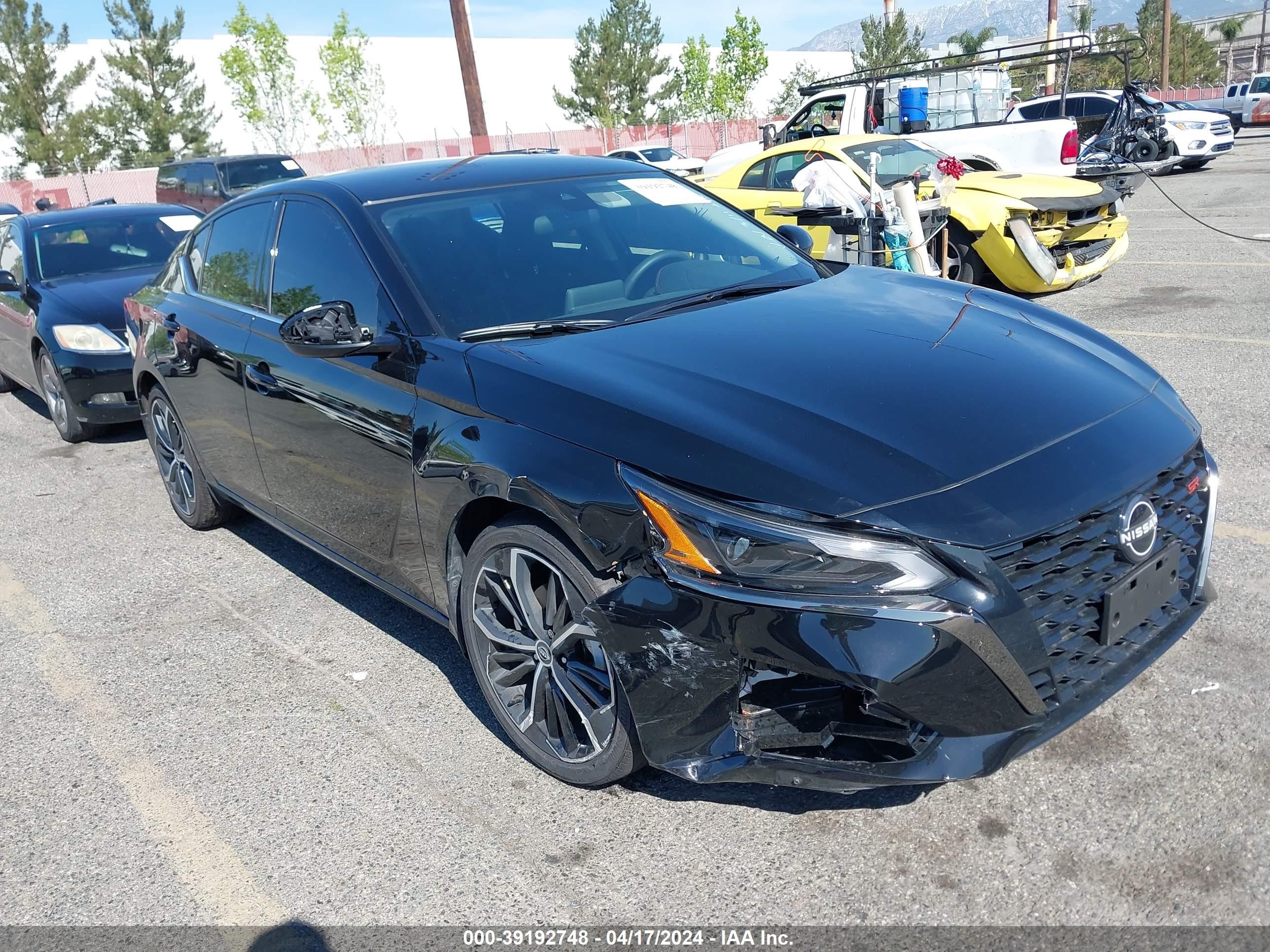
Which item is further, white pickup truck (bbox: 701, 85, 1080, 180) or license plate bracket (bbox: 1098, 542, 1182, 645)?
white pickup truck (bbox: 701, 85, 1080, 180)

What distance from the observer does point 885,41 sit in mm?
40344

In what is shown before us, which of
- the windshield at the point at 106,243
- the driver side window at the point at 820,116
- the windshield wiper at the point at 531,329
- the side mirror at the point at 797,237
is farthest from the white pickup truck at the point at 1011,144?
the windshield wiper at the point at 531,329

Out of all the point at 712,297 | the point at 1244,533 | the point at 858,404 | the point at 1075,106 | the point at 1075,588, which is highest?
the point at 712,297

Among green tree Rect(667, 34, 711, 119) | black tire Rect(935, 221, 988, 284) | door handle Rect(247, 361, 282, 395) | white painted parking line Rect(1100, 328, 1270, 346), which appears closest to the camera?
door handle Rect(247, 361, 282, 395)

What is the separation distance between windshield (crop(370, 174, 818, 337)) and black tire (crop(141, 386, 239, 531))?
82.6 inches

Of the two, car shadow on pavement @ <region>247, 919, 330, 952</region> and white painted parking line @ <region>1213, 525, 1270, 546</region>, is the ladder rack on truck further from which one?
car shadow on pavement @ <region>247, 919, 330, 952</region>

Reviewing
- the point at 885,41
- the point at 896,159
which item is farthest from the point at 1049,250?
the point at 885,41

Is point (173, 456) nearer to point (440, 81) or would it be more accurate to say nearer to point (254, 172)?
point (254, 172)

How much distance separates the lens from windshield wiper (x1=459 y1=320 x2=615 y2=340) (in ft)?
10.8

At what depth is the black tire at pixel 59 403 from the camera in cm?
727

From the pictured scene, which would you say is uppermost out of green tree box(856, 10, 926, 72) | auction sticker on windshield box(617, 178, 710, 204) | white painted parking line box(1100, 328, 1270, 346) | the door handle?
green tree box(856, 10, 926, 72)

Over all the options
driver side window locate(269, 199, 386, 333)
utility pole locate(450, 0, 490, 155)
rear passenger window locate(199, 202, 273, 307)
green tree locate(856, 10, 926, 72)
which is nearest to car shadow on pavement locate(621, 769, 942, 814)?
driver side window locate(269, 199, 386, 333)

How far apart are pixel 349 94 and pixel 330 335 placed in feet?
153

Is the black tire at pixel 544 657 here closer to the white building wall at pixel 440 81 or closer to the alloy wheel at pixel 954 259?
the alloy wheel at pixel 954 259
